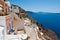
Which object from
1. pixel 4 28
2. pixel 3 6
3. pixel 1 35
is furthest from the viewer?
pixel 3 6

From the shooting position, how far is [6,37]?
408 inches

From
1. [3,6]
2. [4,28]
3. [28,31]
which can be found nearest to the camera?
[4,28]

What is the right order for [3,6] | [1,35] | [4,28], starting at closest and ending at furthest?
[1,35] < [4,28] < [3,6]

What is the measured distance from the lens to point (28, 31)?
14.5 m

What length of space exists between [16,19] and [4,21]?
347 cm

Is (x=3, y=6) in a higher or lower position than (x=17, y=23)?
higher

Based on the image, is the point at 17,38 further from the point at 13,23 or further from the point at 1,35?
the point at 13,23

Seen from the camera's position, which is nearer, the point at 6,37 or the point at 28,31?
the point at 6,37

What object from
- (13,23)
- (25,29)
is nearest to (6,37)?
(13,23)

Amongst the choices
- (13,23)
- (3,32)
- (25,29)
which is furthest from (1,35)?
(25,29)

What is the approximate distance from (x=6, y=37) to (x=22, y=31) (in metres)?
3.53

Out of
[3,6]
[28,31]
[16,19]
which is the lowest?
[28,31]

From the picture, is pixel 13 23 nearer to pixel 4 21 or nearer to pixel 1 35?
pixel 4 21

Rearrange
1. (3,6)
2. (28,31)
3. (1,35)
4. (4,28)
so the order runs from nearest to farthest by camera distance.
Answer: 1. (1,35)
2. (4,28)
3. (3,6)
4. (28,31)
